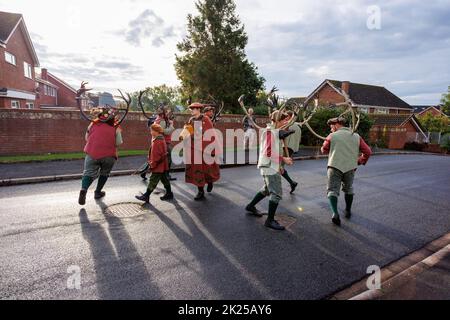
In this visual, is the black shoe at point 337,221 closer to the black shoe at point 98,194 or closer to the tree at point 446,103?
the black shoe at point 98,194

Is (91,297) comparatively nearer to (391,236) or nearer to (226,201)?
(226,201)

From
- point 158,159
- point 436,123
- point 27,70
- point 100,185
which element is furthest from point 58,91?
point 436,123

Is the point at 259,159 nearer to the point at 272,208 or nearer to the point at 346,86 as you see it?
the point at 272,208

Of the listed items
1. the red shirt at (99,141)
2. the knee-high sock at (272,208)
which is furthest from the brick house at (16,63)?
the knee-high sock at (272,208)

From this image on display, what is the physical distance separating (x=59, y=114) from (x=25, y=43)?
17867 millimetres

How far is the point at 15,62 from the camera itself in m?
22.1

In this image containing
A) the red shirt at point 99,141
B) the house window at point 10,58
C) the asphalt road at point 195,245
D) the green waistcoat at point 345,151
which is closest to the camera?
the asphalt road at point 195,245

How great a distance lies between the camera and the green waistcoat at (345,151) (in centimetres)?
514

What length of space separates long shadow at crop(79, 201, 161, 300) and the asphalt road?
12mm

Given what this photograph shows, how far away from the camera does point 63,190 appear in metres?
6.96

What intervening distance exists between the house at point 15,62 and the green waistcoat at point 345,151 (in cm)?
2001

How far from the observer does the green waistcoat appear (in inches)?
202

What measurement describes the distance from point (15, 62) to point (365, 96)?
134ft
